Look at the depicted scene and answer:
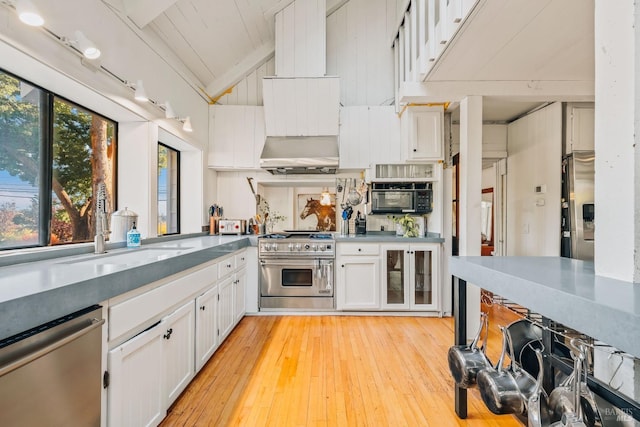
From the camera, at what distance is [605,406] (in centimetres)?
93

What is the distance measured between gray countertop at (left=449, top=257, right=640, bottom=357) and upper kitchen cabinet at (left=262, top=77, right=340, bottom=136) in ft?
8.58

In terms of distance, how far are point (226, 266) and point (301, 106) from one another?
202 cm

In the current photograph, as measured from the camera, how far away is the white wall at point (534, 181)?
312cm

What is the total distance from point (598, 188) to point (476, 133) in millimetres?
1727

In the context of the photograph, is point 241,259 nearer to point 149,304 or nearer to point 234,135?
point 234,135

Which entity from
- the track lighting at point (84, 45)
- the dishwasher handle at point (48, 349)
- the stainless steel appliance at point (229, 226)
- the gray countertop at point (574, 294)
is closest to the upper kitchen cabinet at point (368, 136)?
the stainless steel appliance at point (229, 226)

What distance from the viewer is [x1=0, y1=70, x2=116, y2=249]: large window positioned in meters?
1.67

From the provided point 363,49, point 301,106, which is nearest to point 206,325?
point 301,106

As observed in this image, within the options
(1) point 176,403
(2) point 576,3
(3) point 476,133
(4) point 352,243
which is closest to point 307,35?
(3) point 476,133

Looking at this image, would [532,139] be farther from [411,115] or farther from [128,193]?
[128,193]

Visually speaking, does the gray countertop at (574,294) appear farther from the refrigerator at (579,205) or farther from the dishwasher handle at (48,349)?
the refrigerator at (579,205)

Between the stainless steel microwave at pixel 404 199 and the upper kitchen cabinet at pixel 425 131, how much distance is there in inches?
14.8

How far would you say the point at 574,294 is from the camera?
2.64 ft

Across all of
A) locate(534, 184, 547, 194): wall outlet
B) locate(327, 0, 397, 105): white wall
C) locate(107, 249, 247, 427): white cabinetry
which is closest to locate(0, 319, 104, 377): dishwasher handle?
locate(107, 249, 247, 427): white cabinetry
